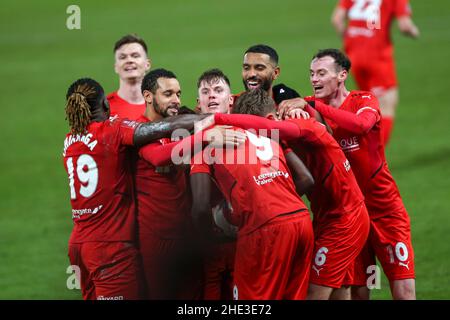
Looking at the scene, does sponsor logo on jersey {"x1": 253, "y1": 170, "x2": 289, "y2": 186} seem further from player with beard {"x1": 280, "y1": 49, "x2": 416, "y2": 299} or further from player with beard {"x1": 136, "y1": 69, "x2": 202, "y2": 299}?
player with beard {"x1": 280, "y1": 49, "x2": 416, "y2": 299}

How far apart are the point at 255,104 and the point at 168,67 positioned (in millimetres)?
20110

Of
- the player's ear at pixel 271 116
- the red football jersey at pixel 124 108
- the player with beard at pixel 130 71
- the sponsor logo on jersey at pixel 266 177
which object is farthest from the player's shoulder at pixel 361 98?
the player with beard at pixel 130 71

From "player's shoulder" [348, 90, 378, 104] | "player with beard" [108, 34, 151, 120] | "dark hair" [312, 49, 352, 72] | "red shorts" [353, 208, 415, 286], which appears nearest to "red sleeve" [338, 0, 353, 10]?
"player with beard" [108, 34, 151, 120]

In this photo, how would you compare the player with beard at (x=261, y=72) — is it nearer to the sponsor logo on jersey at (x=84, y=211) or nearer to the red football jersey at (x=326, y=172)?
the red football jersey at (x=326, y=172)

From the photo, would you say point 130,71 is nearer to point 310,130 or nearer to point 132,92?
point 132,92

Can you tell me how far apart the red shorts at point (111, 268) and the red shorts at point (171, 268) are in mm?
163

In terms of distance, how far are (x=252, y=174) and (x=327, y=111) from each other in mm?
1172

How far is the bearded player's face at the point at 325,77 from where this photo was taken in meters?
9.20

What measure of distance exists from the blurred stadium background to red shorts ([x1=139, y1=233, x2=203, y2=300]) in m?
3.20

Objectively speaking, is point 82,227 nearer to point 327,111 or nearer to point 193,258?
point 193,258

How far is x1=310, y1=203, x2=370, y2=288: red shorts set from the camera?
858cm

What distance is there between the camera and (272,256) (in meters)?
7.84

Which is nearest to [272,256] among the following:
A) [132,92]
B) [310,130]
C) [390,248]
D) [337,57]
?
[310,130]
